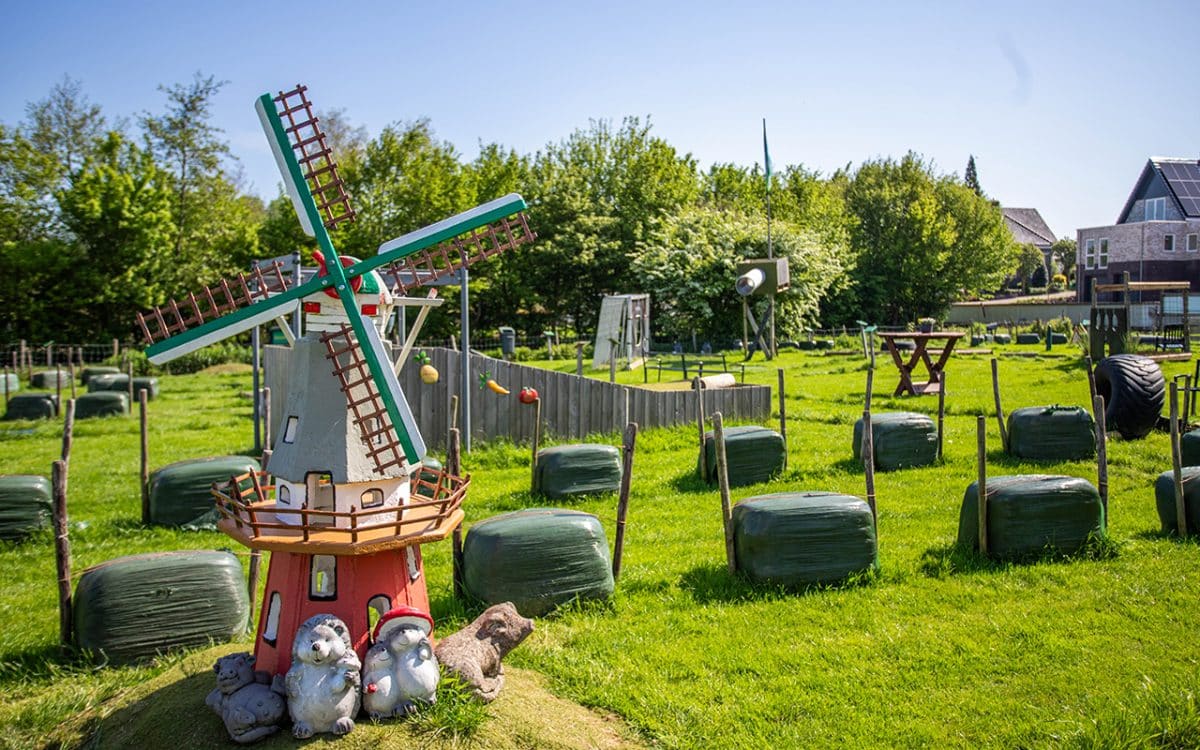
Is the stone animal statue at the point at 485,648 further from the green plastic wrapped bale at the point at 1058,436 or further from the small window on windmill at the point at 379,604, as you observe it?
Result: the green plastic wrapped bale at the point at 1058,436

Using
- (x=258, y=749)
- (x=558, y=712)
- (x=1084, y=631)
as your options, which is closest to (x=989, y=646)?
(x=1084, y=631)

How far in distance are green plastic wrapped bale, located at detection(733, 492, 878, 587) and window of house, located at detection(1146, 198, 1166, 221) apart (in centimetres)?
6449

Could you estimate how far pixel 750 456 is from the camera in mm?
15461

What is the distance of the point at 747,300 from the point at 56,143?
37.8m

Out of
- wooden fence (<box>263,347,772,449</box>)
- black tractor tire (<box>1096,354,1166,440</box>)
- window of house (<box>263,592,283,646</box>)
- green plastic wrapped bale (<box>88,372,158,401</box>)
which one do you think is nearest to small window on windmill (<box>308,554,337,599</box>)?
window of house (<box>263,592,283,646</box>)

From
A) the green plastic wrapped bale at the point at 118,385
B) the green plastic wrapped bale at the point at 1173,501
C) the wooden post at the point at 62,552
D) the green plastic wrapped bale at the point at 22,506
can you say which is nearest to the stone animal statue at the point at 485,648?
the wooden post at the point at 62,552

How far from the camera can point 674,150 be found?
5594 cm

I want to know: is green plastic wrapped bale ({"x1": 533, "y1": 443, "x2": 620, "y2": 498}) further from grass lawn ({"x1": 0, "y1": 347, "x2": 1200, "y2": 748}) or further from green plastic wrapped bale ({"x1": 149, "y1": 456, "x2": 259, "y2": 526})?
green plastic wrapped bale ({"x1": 149, "y1": 456, "x2": 259, "y2": 526})

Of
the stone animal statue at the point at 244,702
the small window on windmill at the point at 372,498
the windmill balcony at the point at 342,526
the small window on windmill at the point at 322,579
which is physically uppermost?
the small window on windmill at the point at 372,498

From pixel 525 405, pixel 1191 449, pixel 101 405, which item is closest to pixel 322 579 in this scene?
pixel 525 405

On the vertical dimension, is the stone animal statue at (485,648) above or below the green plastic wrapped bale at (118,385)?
below

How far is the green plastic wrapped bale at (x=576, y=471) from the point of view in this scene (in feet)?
48.7

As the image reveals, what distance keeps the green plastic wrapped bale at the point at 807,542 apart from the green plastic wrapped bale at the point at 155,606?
5.38 metres

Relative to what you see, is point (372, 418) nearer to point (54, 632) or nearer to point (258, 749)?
point (258, 749)
